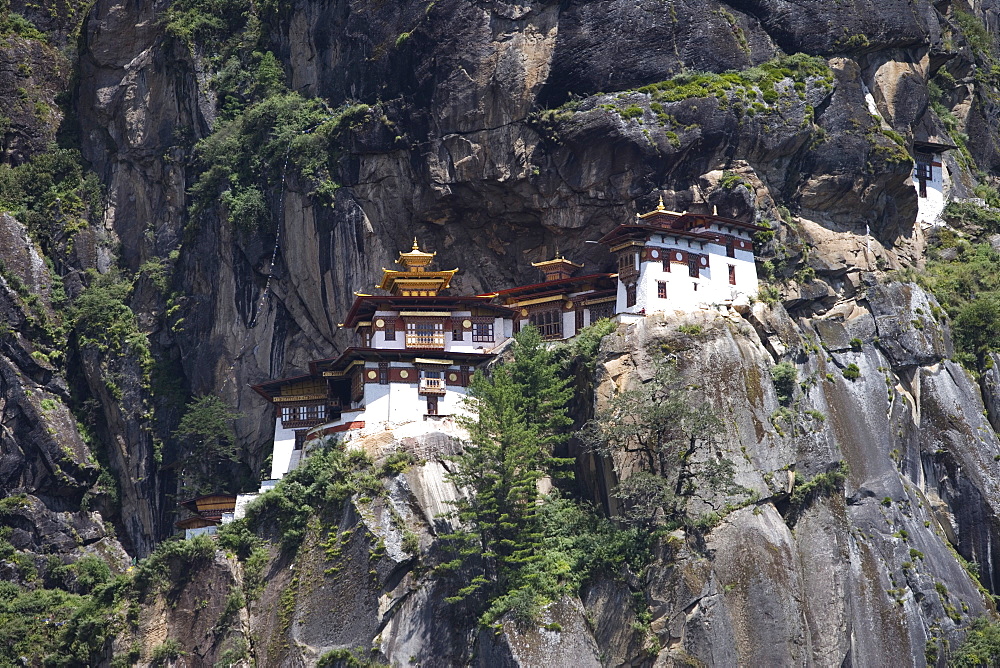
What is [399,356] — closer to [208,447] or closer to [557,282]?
[557,282]

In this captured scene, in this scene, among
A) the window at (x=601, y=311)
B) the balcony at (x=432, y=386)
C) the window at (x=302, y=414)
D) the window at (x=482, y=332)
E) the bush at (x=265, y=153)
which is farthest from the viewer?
the bush at (x=265, y=153)

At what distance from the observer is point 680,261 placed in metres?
74.6

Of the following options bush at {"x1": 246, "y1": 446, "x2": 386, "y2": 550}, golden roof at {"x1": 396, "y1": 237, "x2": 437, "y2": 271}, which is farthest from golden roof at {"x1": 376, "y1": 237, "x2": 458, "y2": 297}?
bush at {"x1": 246, "y1": 446, "x2": 386, "y2": 550}

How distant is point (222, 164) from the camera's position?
87.8m

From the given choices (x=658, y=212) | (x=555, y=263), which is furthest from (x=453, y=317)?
(x=658, y=212)

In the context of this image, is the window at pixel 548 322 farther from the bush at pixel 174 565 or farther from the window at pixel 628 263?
the bush at pixel 174 565

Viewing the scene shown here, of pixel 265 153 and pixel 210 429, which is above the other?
pixel 265 153

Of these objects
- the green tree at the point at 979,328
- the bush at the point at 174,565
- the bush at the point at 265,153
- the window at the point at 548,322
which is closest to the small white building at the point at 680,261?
the window at the point at 548,322

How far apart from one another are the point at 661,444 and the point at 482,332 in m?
14.0

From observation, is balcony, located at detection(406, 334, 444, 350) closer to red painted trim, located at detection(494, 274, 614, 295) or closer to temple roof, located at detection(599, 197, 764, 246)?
red painted trim, located at detection(494, 274, 614, 295)

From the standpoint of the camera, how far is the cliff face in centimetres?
6594

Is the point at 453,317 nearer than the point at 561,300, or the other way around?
the point at 453,317

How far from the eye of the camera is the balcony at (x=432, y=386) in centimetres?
7419

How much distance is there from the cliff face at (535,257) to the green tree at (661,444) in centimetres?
131
